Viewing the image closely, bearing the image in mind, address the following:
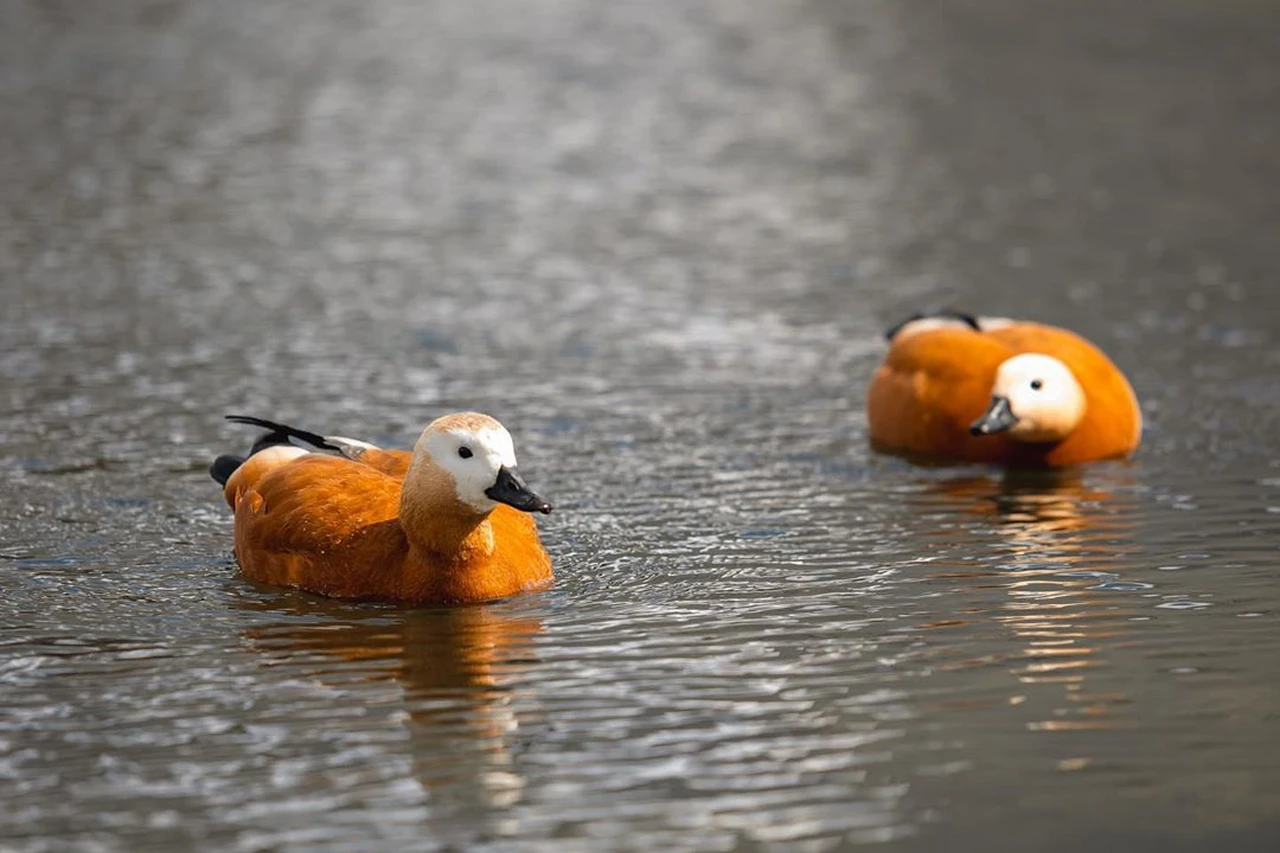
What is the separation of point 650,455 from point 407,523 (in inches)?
121

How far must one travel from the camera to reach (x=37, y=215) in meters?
19.2

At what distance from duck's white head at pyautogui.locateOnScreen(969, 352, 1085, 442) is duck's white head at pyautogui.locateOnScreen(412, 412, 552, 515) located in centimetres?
359

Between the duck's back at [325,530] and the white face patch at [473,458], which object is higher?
the white face patch at [473,458]

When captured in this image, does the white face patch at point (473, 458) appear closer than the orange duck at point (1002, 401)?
Yes

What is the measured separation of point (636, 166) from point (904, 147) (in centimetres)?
310

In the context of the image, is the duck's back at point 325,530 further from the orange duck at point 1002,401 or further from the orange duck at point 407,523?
the orange duck at point 1002,401

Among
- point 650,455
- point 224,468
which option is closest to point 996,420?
point 650,455

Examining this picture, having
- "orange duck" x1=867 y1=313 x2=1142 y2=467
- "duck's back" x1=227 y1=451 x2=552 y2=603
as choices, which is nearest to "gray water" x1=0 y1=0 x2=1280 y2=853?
"duck's back" x1=227 y1=451 x2=552 y2=603

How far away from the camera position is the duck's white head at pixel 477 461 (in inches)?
343

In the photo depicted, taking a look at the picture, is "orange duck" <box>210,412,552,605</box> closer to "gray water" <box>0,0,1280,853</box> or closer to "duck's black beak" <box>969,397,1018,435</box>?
"gray water" <box>0,0,1280,853</box>

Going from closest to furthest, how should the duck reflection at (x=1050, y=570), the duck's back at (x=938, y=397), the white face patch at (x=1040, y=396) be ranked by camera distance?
the duck reflection at (x=1050, y=570), the white face patch at (x=1040, y=396), the duck's back at (x=938, y=397)

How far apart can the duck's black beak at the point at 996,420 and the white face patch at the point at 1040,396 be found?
0.03 meters

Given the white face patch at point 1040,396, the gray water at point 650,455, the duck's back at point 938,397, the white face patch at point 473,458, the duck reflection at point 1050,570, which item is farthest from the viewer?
the duck's back at point 938,397

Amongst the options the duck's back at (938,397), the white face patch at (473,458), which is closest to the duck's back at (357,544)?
the white face patch at (473,458)
